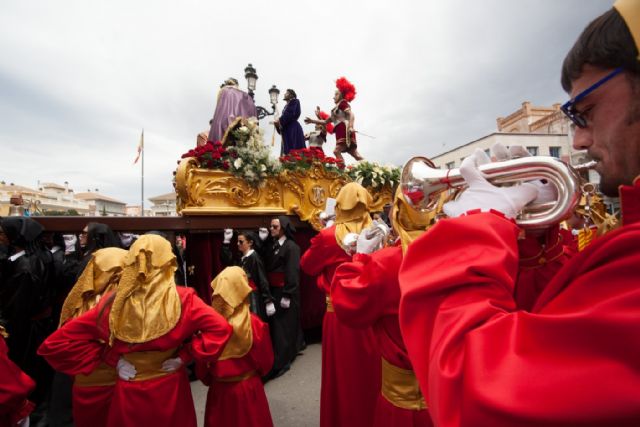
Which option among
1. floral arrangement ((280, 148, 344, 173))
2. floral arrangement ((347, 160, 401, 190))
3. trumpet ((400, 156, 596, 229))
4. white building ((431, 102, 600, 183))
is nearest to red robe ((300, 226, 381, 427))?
trumpet ((400, 156, 596, 229))

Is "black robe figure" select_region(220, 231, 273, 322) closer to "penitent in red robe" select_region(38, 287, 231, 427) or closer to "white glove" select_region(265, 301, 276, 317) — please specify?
"white glove" select_region(265, 301, 276, 317)

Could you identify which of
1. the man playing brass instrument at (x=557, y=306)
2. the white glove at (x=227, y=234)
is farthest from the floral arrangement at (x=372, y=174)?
the man playing brass instrument at (x=557, y=306)

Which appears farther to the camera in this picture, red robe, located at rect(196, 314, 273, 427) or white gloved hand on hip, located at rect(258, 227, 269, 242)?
white gloved hand on hip, located at rect(258, 227, 269, 242)

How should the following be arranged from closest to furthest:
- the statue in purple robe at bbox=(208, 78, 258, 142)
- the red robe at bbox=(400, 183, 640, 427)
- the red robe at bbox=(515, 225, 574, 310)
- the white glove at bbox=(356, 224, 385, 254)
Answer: the red robe at bbox=(400, 183, 640, 427) → the red robe at bbox=(515, 225, 574, 310) → the white glove at bbox=(356, 224, 385, 254) → the statue in purple robe at bbox=(208, 78, 258, 142)

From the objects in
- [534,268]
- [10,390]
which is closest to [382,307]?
[534,268]

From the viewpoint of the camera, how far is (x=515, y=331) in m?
0.73

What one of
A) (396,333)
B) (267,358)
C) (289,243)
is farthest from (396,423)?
(289,243)

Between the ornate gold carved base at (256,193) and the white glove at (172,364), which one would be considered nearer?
the white glove at (172,364)

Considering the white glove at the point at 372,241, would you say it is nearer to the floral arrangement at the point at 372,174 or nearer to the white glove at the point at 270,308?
the white glove at the point at 270,308

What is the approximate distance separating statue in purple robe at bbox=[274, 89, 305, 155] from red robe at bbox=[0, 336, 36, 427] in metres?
6.16

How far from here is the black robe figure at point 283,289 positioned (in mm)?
5703

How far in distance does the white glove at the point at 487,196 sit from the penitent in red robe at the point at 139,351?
2.33 m

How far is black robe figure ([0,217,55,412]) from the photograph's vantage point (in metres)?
4.18

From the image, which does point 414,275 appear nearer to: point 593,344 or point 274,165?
point 593,344
